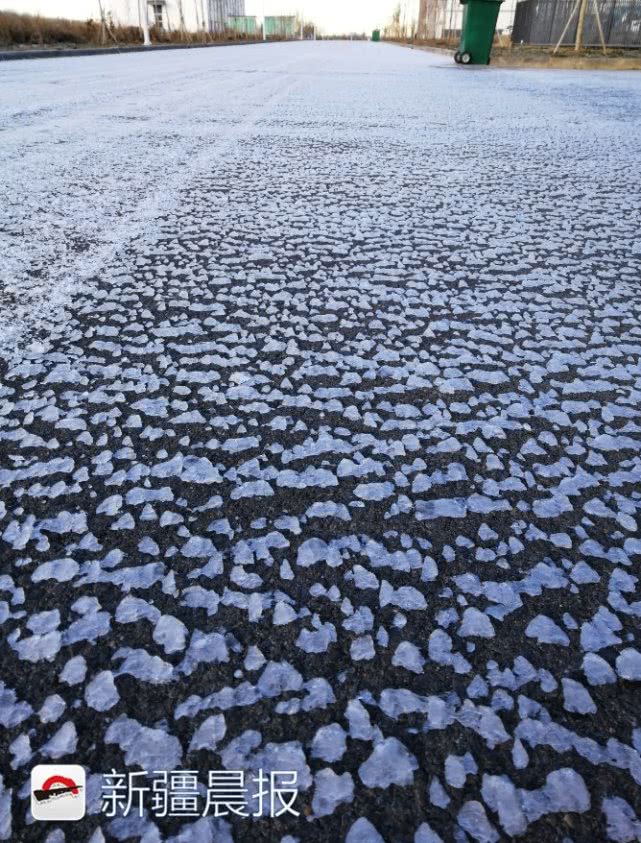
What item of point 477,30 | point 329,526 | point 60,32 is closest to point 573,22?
point 477,30

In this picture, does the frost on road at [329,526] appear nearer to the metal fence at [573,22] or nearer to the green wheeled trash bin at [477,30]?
the green wheeled trash bin at [477,30]

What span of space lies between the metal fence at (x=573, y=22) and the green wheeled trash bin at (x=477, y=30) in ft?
38.6

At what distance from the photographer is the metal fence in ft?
59.1

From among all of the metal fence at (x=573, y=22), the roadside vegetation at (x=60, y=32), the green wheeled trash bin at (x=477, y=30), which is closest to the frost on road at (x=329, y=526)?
the green wheeled trash bin at (x=477, y=30)

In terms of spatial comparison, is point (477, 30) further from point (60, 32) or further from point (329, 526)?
point (60, 32)

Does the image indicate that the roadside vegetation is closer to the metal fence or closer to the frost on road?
the metal fence

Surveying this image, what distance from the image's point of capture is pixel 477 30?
8352 millimetres

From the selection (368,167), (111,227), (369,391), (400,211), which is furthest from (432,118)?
(369,391)

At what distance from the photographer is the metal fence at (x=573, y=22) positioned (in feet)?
59.1

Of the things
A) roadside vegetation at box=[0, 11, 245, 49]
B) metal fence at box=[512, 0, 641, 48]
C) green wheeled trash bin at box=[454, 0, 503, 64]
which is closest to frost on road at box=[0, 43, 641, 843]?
green wheeled trash bin at box=[454, 0, 503, 64]

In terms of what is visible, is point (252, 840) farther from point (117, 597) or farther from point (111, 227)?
point (111, 227)

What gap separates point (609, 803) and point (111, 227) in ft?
4.93

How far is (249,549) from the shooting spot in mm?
530

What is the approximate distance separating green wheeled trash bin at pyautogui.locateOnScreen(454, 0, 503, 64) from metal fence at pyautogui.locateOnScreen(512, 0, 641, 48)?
1176cm
